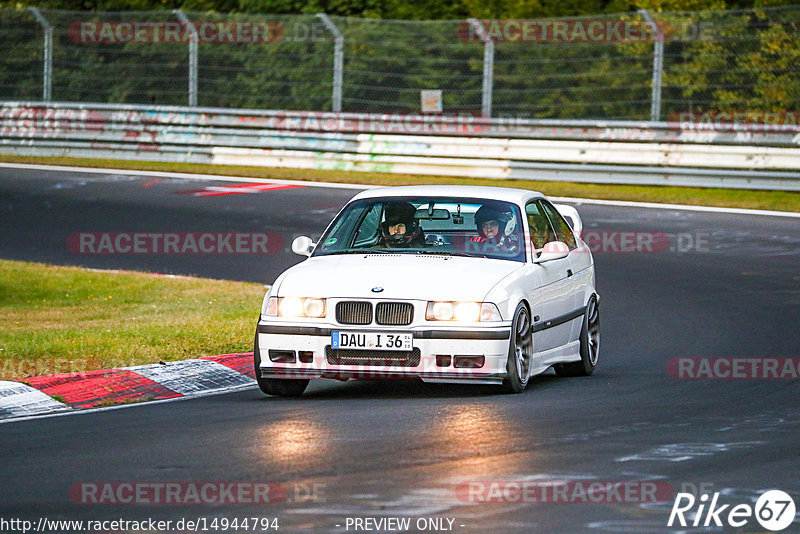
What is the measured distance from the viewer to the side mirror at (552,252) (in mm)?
10367

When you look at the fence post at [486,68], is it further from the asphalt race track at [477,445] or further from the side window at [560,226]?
the side window at [560,226]

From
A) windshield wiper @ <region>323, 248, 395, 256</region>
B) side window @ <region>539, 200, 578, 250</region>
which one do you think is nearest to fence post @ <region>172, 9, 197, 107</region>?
side window @ <region>539, 200, 578, 250</region>

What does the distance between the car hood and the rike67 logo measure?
10.1 feet

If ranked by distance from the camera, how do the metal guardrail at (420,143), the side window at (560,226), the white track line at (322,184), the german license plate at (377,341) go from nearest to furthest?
the german license plate at (377,341)
the side window at (560,226)
the white track line at (322,184)
the metal guardrail at (420,143)

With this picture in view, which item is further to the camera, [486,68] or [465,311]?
[486,68]

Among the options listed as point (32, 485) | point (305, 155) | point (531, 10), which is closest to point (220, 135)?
point (305, 155)

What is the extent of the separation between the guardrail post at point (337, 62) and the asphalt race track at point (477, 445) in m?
12.5

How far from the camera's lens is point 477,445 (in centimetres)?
781

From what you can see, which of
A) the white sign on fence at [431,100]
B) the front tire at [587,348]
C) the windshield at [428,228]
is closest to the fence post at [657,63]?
the white sign on fence at [431,100]

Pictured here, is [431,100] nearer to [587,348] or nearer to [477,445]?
[587,348]

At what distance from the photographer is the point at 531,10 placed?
1197 inches

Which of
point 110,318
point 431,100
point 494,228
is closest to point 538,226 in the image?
point 494,228

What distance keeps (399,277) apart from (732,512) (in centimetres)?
361

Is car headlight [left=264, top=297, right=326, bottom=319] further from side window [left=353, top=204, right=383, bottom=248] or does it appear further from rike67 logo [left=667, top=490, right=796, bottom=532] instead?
rike67 logo [left=667, top=490, right=796, bottom=532]
